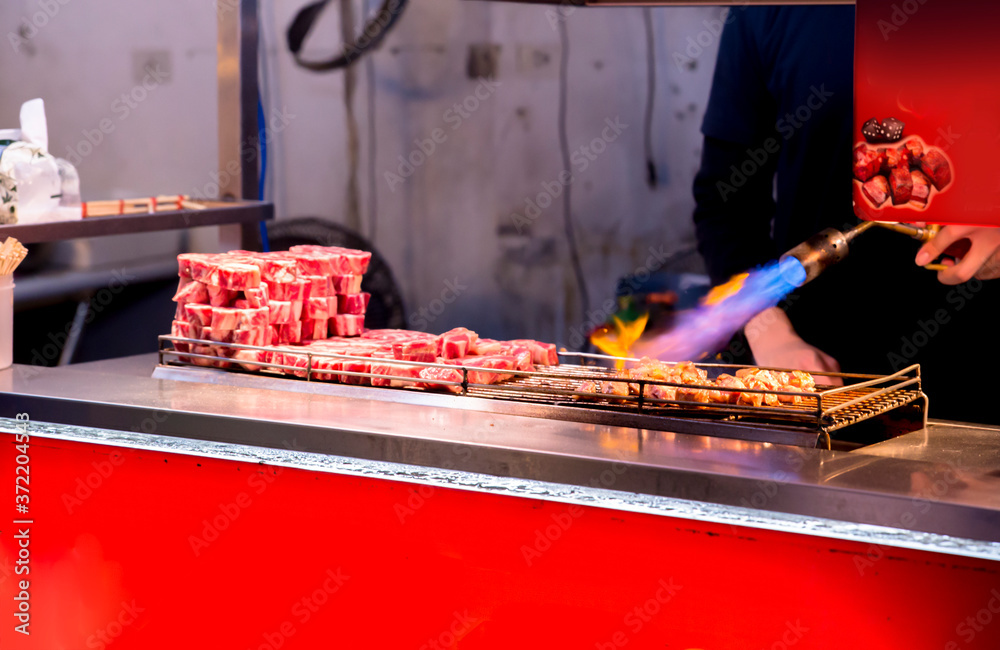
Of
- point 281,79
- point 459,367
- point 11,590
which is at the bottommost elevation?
point 11,590

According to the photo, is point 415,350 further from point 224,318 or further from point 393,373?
point 224,318

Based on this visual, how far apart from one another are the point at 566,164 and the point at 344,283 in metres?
2.54

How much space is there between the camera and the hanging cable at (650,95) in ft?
15.8

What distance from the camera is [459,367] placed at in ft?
7.28

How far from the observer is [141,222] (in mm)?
3021

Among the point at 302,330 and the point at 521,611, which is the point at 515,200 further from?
the point at 521,611

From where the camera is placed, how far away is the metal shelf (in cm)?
268

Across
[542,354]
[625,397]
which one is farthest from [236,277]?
[625,397]

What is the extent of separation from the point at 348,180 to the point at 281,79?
72 centimetres

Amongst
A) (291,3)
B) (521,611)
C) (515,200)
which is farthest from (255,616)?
(291,3)

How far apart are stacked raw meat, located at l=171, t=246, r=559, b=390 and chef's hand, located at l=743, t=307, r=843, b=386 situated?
1115mm

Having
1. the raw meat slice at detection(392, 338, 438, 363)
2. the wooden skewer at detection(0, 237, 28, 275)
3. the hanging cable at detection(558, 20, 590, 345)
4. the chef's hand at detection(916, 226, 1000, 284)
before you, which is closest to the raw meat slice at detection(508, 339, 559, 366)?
the raw meat slice at detection(392, 338, 438, 363)

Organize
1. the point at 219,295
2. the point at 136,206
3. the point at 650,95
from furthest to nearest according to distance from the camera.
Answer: the point at 650,95 < the point at 136,206 < the point at 219,295

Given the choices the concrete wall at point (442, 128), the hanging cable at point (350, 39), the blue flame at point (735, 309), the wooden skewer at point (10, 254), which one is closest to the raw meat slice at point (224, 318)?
the wooden skewer at point (10, 254)
